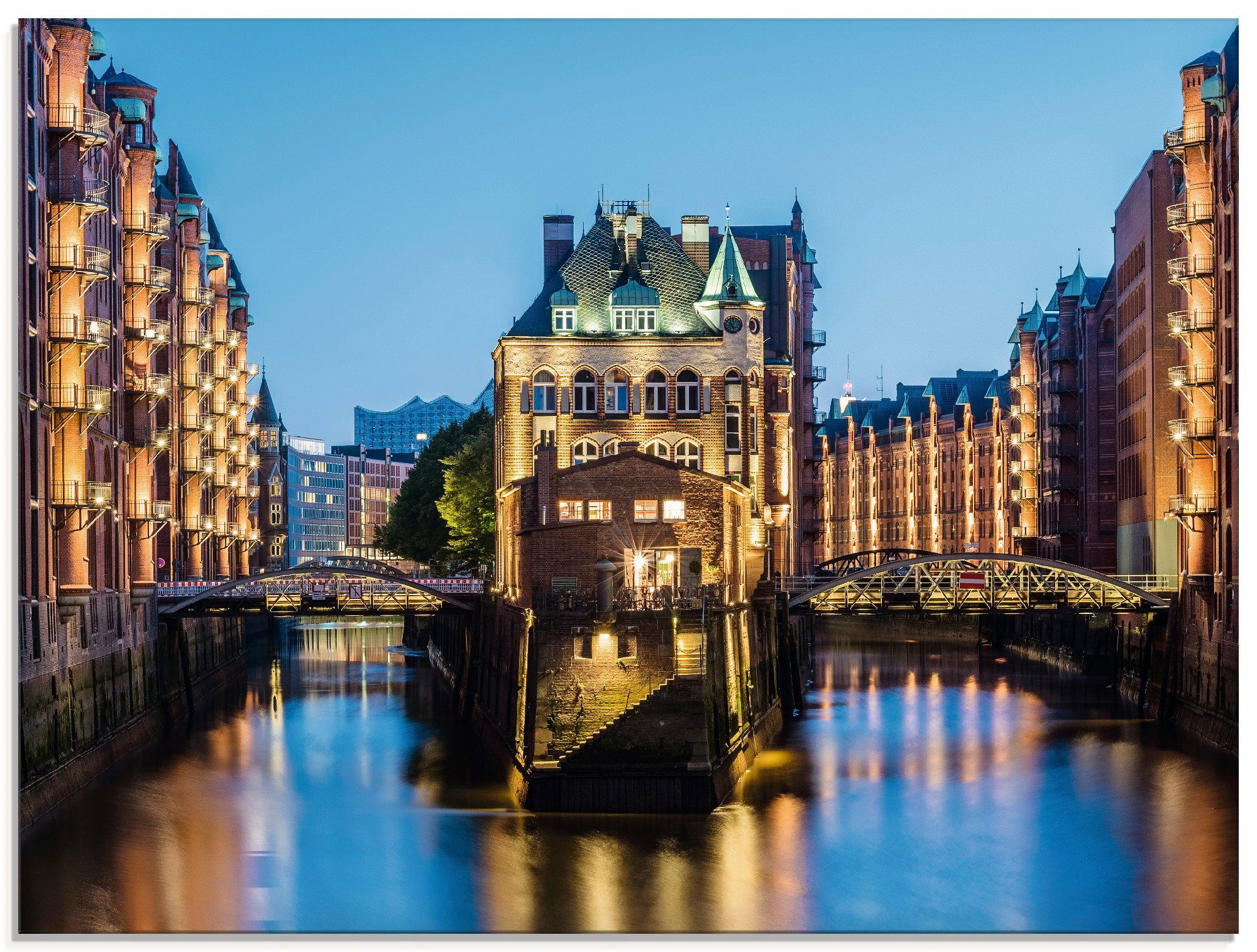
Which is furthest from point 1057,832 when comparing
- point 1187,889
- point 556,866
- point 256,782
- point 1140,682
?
point 1140,682

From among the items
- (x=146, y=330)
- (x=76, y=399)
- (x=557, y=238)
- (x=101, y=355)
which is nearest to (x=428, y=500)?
(x=557, y=238)

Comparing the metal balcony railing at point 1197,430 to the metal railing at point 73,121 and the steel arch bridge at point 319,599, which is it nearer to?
the steel arch bridge at point 319,599

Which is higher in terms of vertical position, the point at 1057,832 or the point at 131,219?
the point at 131,219

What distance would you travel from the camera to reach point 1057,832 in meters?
54.2

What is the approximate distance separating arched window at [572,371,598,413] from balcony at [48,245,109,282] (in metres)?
30.9

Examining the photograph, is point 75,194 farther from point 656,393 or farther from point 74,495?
point 656,393

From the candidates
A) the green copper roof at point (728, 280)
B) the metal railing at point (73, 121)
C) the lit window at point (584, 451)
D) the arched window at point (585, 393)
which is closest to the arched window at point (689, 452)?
the lit window at point (584, 451)

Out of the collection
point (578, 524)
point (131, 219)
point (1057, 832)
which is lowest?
point (1057, 832)

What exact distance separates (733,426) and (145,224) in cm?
2704

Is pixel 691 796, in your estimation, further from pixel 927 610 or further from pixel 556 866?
pixel 927 610

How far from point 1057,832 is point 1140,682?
31477 mm

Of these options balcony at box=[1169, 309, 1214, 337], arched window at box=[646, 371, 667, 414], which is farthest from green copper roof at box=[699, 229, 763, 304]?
balcony at box=[1169, 309, 1214, 337]

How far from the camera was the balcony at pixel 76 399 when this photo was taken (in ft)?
185

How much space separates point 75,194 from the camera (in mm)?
58375
